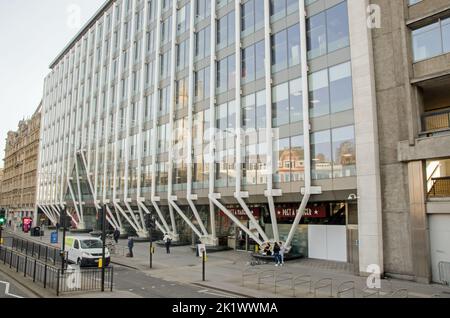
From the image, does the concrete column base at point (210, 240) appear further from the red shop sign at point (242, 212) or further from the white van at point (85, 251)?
the white van at point (85, 251)

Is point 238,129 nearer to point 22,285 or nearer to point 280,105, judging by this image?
point 280,105

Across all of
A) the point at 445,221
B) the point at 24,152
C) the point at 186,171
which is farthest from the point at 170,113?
the point at 24,152

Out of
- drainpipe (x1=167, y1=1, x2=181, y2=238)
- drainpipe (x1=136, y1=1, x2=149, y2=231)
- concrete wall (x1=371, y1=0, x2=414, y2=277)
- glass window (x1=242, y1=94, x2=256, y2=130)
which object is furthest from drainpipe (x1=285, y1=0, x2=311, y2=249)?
drainpipe (x1=136, y1=1, x2=149, y2=231)

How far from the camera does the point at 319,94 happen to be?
23156 mm

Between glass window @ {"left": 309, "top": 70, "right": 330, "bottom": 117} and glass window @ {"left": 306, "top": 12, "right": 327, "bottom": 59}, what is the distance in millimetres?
1379

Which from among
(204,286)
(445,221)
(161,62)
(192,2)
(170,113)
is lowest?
(204,286)

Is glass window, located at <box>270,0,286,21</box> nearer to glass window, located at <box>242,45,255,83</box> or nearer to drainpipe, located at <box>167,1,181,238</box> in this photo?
glass window, located at <box>242,45,255,83</box>

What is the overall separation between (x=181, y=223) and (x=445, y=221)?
25329 mm

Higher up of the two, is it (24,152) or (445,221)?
(24,152)

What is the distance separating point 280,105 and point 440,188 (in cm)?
1086

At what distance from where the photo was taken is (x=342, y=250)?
953 inches

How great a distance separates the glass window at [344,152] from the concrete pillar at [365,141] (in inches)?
21.9
